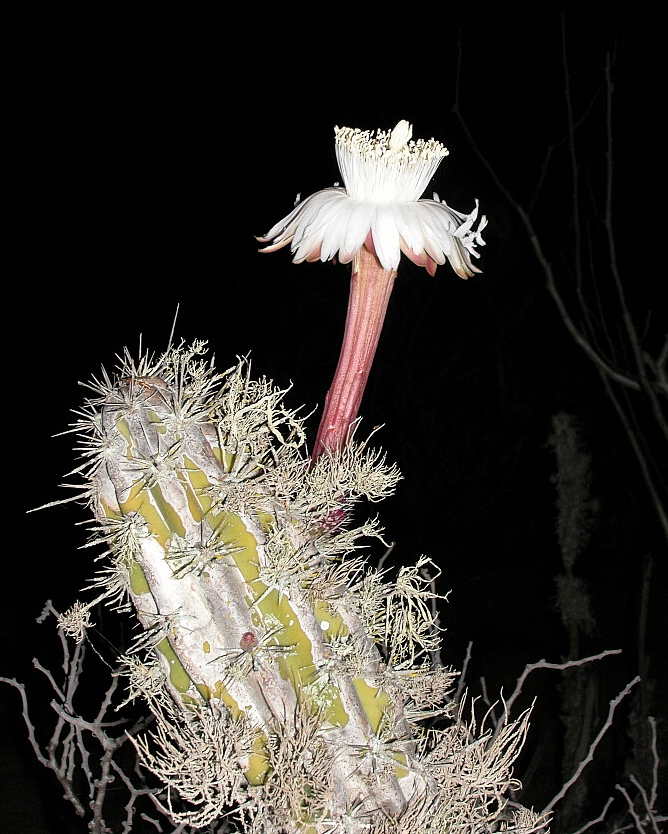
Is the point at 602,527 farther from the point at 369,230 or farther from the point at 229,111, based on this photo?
the point at 369,230

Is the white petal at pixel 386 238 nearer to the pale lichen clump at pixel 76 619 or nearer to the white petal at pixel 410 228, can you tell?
the white petal at pixel 410 228

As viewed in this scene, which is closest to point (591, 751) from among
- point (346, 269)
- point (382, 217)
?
point (382, 217)

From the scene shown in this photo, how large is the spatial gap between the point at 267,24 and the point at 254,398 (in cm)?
232

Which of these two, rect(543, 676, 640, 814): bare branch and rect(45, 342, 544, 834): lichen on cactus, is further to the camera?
rect(543, 676, 640, 814): bare branch

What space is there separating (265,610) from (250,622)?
1 cm

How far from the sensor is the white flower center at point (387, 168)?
48 centimetres

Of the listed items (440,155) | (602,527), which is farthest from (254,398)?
(602,527)

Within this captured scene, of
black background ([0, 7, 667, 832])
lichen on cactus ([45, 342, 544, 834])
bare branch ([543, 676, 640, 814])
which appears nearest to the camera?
lichen on cactus ([45, 342, 544, 834])

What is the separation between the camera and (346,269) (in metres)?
2.17

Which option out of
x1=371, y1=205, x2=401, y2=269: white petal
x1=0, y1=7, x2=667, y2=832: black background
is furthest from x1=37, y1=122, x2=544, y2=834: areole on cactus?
x1=0, y1=7, x2=667, y2=832: black background

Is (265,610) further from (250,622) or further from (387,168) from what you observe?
(387,168)

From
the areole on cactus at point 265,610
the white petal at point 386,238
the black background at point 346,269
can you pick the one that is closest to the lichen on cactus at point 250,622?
the areole on cactus at point 265,610

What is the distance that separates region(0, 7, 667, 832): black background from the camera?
2383mm

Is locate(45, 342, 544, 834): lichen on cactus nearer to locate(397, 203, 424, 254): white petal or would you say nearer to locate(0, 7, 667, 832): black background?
locate(397, 203, 424, 254): white petal
